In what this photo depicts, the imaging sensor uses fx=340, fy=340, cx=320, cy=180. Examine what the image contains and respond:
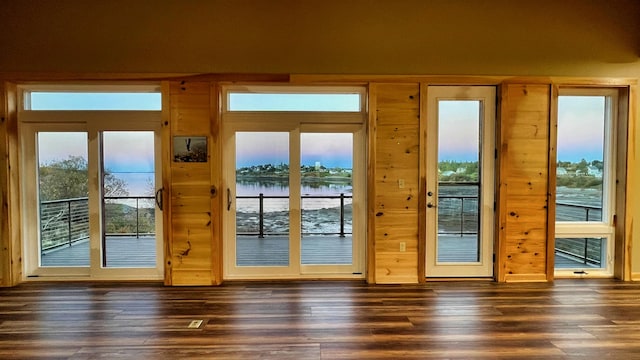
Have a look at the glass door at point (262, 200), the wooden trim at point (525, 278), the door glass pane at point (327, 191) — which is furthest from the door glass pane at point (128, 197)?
the wooden trim at point (525, 278)

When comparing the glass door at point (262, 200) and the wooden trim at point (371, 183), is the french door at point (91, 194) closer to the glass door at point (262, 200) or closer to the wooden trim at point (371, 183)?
the glass door at point (262, 200)

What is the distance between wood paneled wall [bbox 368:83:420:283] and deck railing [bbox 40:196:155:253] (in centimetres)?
262

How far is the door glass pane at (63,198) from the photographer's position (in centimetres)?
393

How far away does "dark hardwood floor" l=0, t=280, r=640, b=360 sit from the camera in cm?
239

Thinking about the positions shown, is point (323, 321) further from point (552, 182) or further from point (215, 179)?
point (552, 182)

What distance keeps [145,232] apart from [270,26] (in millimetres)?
2770

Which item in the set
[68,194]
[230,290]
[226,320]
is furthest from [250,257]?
[68,194]

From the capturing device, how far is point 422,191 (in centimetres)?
384

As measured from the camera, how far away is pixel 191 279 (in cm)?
379

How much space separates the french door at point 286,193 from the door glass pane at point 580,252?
2.42 metres

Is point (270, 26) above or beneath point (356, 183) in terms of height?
above

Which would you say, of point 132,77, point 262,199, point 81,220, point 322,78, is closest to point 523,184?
point 322,78

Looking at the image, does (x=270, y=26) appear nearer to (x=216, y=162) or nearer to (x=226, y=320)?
(x=216, y=162)

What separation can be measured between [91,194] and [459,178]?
4.26 metres
